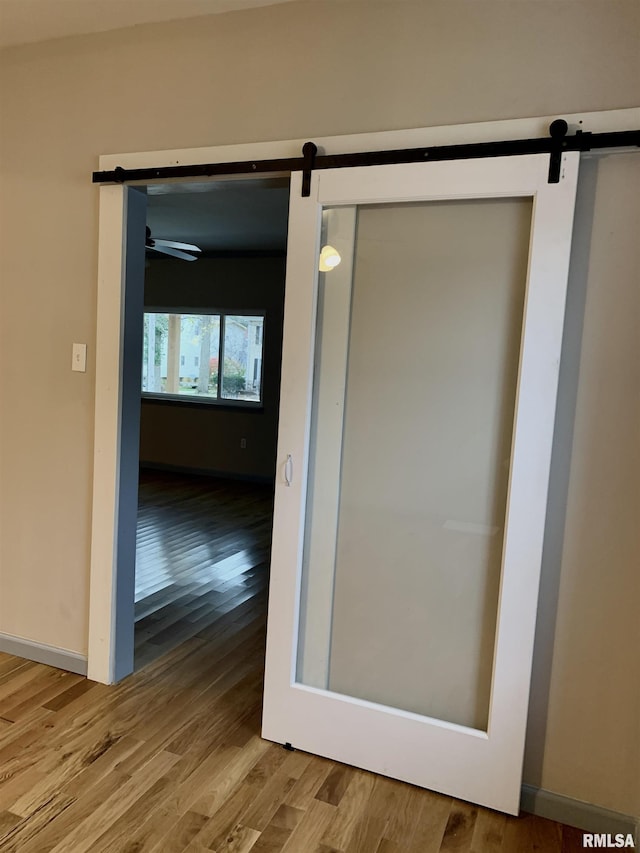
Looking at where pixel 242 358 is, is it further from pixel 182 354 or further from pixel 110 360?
pixel 110 360

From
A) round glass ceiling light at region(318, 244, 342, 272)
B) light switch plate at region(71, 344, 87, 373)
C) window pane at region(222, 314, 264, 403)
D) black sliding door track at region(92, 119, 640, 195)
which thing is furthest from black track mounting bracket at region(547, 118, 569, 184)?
window pane at region(222, 314, 264, 403)

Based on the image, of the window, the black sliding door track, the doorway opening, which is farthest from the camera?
the window

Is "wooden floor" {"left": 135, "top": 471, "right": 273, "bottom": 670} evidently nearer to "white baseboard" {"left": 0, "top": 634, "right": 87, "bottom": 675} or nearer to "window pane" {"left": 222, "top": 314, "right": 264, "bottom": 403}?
"white baseboard" {"left": 0, "top": 634, "right": 87, "bottom": 675}

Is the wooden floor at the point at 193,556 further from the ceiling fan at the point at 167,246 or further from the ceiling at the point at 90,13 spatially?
the ceiling at the point at 90,13

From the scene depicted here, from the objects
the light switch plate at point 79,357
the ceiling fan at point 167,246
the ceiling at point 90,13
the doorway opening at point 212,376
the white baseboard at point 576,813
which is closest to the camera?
the white baseboard at point 576,813

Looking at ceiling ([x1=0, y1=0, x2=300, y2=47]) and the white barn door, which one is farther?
ceiling ([x1=0, y1=0, x2=300, y2=47])

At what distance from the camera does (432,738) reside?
197 centimetres

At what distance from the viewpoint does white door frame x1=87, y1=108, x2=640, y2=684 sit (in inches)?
84.6

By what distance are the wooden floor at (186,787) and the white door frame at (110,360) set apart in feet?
0.97

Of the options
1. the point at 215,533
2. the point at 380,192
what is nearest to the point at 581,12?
the point at 380,192

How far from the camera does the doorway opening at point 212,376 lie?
493cm

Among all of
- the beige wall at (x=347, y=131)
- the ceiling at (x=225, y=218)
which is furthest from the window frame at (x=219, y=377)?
the beige wall at (x=347, y=131)

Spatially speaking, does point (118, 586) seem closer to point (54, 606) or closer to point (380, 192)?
point (54, 606)

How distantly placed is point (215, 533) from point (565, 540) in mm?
3496
